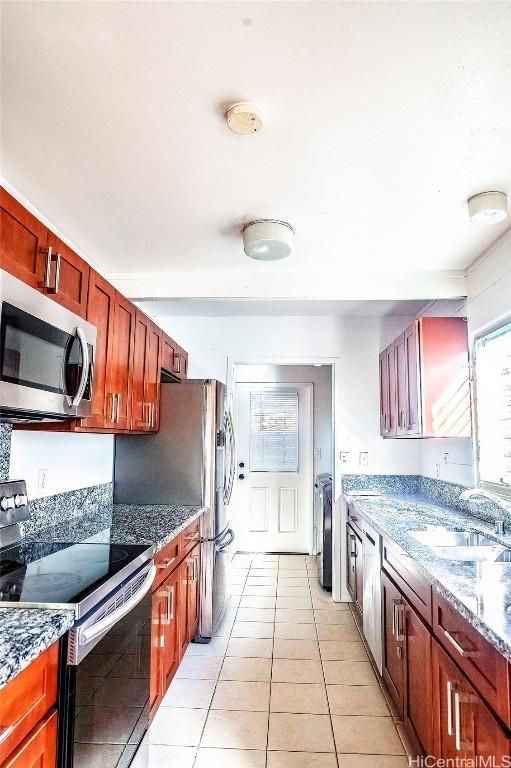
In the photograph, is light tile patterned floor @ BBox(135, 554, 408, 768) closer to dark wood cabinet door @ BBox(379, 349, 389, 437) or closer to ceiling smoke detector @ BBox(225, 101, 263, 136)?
dark wood cabinet door @ BBox(379, 349, 389, 437)

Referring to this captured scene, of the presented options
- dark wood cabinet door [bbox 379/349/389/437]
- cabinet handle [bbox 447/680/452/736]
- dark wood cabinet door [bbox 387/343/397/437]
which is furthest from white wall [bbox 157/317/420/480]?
cabinet handle [bbox 447/680/452/736]

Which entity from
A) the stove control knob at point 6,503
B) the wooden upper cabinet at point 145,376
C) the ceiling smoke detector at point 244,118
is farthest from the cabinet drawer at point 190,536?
the ceiling smoke detector at point 244,118

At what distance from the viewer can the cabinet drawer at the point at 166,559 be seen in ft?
7.02

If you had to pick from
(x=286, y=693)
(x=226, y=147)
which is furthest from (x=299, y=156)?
(x=286, y=693)

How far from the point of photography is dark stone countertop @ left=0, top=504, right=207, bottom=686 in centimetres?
105

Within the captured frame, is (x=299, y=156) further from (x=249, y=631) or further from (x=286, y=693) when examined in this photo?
(x=249, y=631)

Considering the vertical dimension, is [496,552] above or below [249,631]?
above

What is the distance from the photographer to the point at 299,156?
1.85 meters

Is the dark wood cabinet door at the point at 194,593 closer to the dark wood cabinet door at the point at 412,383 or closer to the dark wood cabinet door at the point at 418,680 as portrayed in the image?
the dark wood cabinet door at the point at 418,680

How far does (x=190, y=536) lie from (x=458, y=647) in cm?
169

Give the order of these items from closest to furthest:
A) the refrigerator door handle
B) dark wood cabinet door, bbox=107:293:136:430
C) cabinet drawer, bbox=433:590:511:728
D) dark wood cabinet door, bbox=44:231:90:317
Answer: cabinet drawer, bbox=433:590:511:728
dark wood cabinet door, bbox=44:231:90:317
dark wood cabinet door, bbox=107:293:136:430
the refrigerator door handle

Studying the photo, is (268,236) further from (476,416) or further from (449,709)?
(449,709)

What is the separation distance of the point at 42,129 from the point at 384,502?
291cm

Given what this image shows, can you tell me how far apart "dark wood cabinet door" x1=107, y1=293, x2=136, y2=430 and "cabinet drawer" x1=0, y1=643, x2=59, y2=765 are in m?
1.28
